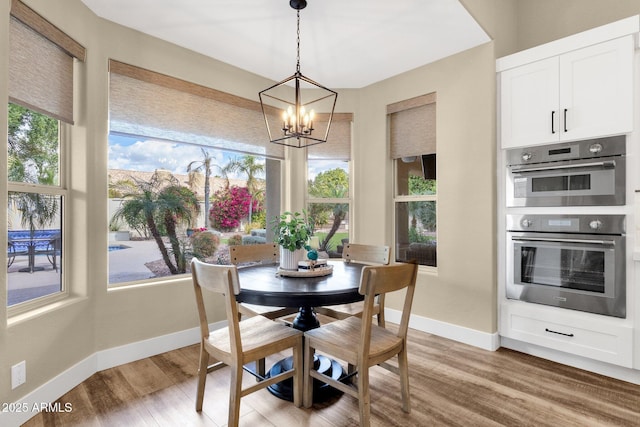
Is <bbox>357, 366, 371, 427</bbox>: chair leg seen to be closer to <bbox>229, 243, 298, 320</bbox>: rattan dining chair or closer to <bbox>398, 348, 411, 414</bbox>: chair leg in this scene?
<bbox>398, 348, 411, 414</bbox>: chair leg

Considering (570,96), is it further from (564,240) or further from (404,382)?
(404,382)

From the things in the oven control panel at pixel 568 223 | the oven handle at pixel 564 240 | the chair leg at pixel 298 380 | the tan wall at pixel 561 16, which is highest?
the tan wall at pixel 561 16

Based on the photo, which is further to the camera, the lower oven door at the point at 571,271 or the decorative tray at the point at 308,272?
the lower oven door at the point at 571,271

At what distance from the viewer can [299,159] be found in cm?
376

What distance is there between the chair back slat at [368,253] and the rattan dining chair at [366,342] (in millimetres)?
751

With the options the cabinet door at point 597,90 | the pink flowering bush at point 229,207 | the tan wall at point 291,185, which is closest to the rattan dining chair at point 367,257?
the tan wall at point 291,185

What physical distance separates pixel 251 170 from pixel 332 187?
0.97m

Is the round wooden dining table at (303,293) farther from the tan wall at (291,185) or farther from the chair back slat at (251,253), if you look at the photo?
the tan wall at (291,185)

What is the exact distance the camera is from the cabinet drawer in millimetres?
2266

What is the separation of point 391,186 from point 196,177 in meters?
2.08

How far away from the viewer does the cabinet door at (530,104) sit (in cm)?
256

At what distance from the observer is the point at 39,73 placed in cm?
200

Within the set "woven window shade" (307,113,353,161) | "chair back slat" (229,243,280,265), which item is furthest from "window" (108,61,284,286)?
"chair back slat" (229,243,280,265)

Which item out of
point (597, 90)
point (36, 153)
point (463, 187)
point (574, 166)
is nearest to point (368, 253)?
point (463, 187)
